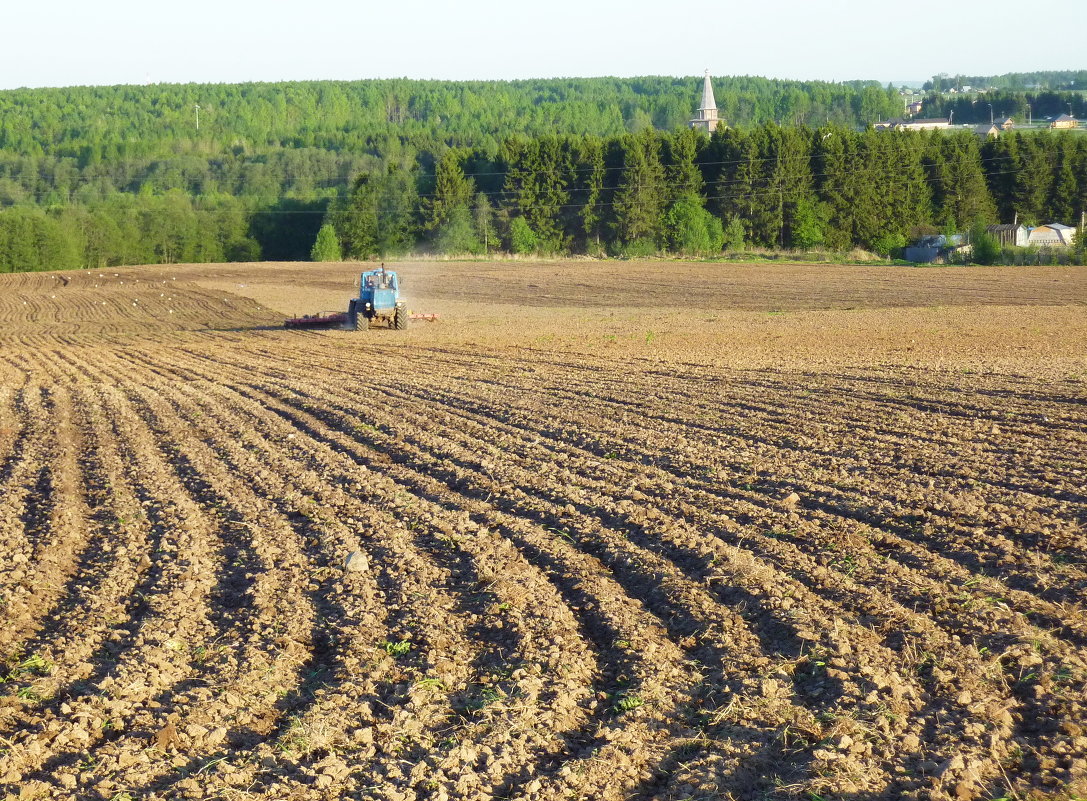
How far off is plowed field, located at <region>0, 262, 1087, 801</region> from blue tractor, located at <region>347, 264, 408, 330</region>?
13024 mm

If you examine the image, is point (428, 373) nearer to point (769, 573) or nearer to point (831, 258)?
point (769, 573)

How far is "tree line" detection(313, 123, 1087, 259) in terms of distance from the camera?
251ft

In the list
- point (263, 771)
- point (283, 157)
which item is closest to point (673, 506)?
point (263, 771)

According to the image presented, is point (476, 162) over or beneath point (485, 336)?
over

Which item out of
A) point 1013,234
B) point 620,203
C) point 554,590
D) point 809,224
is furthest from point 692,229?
point 554,590

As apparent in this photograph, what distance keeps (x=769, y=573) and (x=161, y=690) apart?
3.71 meters

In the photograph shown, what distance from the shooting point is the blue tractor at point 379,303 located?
30438 mm

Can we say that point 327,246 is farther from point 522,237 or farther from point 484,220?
point 522,237

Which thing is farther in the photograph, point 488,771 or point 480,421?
point 480,421

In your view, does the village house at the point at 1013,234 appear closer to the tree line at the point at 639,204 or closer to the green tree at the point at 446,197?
the tree line at the point at 639,204

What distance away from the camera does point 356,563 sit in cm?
788

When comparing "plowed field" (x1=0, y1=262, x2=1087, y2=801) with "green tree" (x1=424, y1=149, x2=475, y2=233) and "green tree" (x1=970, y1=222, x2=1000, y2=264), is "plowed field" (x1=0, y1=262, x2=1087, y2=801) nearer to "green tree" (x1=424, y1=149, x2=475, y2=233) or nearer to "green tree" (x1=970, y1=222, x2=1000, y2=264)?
"green tree" (x1=970, y1=222, x2=1000, y2=264)

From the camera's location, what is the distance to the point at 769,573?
7270 mm

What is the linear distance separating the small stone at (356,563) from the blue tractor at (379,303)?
22.8 meters
